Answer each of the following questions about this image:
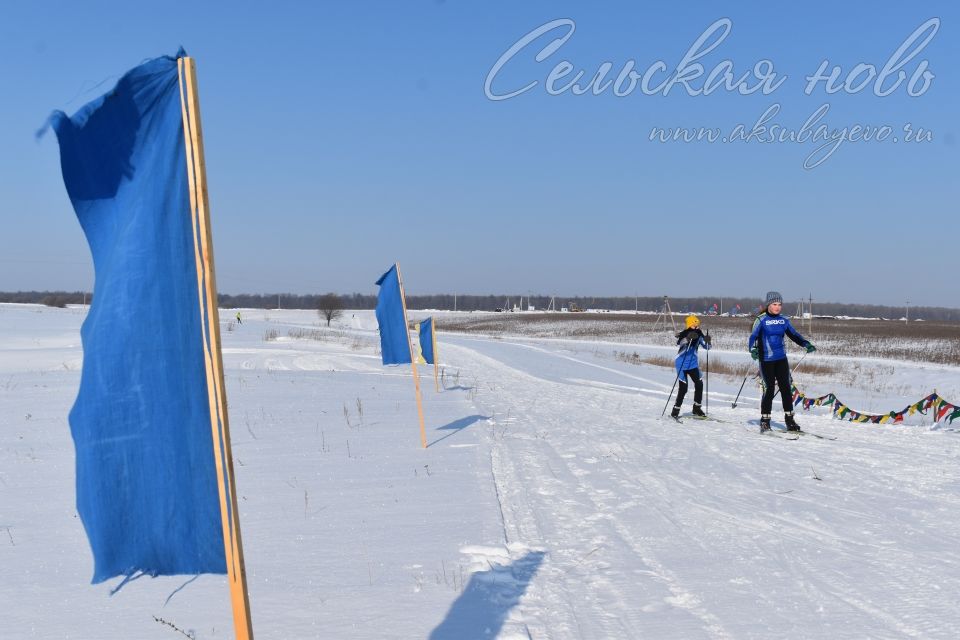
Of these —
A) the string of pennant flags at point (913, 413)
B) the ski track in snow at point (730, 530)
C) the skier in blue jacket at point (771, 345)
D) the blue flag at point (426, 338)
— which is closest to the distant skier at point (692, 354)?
the skier in blue jacket at point (771, 345)

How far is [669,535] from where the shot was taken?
5.58 metres

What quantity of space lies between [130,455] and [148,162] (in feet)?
3.87

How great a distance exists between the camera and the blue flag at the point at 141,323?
281cm

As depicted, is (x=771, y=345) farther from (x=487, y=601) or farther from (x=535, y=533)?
(x=487, y=601)

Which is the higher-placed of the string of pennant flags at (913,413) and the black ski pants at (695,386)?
the black ski pants at (695,386)

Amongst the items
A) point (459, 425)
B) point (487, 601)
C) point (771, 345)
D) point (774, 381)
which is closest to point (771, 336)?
point (771, 345)

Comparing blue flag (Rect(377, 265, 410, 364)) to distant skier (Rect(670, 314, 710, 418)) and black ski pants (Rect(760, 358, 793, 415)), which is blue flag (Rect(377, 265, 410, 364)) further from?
black ski pants (Rect(760, 358, 793, 415))

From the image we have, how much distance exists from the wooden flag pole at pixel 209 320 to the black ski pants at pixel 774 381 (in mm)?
9893

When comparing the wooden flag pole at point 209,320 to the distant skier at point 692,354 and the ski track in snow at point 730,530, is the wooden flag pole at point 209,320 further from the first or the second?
the distant skier at point 692,354

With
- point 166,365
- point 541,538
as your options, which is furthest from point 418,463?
point 166,365

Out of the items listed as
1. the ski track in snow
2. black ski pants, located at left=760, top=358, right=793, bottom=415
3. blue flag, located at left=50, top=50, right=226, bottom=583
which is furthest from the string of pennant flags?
blue flag, located at left=50, top=50, right=226, bottom=583

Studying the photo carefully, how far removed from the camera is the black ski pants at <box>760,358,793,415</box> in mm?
11125

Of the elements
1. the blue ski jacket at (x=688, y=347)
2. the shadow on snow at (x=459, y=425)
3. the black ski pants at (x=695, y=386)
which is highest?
the blue ski jacket at (x=688, y=347)

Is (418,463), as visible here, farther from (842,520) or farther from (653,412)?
(653,412)
